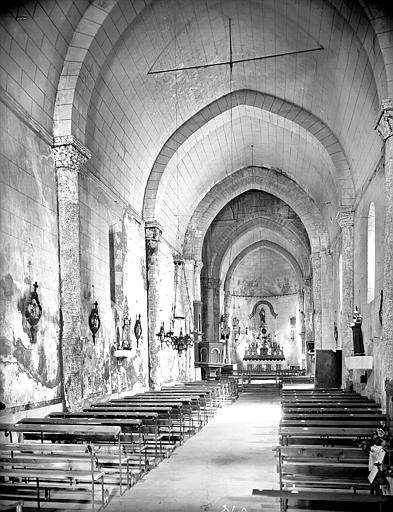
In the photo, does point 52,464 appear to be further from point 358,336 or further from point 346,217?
point 346,217

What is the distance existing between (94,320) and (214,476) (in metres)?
6.02

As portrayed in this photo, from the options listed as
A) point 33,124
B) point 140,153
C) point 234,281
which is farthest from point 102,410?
point 234,281

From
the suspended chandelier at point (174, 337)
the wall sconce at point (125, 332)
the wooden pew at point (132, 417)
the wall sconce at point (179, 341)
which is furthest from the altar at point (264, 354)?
the wooden pew at point (132, 417)

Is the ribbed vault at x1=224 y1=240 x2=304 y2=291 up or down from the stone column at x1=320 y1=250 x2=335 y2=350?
up

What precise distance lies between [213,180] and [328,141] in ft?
26.8

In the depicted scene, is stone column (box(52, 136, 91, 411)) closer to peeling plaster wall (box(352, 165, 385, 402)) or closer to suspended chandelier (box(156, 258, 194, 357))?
peeling plaster wall (box(352, 165, 385, 402))

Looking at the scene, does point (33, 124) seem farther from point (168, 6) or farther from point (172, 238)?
point (172, 238)

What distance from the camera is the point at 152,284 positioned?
19.8 m

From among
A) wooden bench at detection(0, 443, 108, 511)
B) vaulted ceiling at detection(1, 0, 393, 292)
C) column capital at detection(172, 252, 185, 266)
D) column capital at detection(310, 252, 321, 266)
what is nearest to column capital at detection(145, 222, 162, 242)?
vaulted ceiling at detection(1, 0, 393, 292)

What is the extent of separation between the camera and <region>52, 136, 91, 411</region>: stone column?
11.8m

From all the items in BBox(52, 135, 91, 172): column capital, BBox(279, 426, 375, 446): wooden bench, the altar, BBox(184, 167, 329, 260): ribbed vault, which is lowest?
the altar

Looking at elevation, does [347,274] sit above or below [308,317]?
above

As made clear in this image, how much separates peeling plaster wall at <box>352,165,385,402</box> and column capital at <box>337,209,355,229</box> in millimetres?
303

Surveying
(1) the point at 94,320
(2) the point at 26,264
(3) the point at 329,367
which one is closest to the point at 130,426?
(2) the point at 26,264
